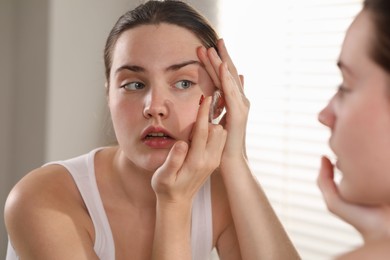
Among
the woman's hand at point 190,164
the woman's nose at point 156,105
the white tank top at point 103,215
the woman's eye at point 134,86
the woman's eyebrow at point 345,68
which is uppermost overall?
the woman's eyebrow at point 345,68

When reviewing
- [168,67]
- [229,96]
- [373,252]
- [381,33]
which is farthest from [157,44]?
[373,252]

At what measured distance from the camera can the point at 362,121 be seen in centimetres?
64

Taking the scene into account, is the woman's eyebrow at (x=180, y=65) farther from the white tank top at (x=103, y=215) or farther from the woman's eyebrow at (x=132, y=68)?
the white tank top at (x=103, y=215)

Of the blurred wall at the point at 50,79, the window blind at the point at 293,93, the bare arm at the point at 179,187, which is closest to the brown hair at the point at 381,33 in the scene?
the bare arm at the point at 179,187

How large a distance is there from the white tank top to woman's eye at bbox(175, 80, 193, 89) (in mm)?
292

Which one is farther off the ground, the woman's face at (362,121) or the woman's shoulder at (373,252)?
the woman's face at (362,121)

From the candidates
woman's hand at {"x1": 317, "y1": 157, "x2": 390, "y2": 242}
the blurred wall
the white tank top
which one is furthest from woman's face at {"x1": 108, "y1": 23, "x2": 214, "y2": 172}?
the blurred wall

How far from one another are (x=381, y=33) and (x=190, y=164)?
1.62 feet

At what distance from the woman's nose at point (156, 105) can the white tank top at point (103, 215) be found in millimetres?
250

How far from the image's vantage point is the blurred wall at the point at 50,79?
1.98 m

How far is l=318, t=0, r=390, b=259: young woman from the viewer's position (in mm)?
631

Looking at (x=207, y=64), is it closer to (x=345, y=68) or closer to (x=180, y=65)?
(x=180, y=65)

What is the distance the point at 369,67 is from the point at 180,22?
54cm

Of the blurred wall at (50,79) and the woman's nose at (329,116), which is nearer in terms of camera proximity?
the woman's nose at (329,116)
